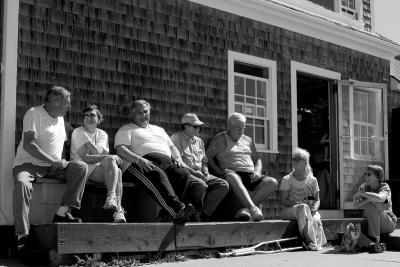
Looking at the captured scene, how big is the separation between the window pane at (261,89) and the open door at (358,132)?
1787 millimetres

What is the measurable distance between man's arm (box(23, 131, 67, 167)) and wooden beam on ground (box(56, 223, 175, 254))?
788mm

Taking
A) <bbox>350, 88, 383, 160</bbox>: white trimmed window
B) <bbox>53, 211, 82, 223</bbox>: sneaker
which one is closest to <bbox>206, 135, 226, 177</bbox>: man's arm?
<bbox>53, 211, 82, 223</bbox>: sneaker

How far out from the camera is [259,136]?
9008 mm

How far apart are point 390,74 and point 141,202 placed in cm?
668

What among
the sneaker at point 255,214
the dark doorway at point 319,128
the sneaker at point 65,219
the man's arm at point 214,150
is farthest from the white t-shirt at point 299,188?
the dark doorway at point 319,128

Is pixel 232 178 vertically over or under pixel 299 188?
Result: over

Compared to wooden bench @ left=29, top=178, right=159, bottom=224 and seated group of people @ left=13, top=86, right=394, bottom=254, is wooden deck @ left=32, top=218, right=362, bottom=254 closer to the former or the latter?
seated group of people @ left=13, top=86, right=394, bottom=254

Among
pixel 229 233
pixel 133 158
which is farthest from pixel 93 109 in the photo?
pixel 229 233

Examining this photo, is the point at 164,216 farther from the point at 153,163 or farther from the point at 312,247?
the point at 312,247

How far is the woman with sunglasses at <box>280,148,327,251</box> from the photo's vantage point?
22.6ft

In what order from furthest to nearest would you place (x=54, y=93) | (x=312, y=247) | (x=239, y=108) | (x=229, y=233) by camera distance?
(x=239, y=108) < (x=312, y=247) < (x=229, y=233) < (x=54, y=93)

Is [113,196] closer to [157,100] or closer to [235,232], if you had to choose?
[235,232]

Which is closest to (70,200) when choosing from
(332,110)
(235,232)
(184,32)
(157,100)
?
(235,232)

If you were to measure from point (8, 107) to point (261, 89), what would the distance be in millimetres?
4136
